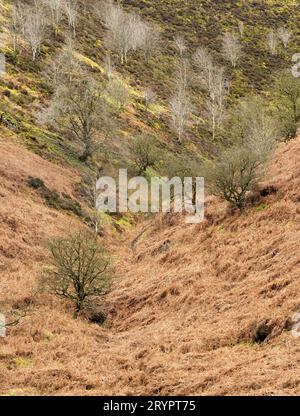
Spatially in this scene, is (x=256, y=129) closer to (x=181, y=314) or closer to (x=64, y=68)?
(x=181, y=314)

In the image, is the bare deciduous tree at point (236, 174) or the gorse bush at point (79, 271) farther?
the bare deciduous tree at point (236, 174)

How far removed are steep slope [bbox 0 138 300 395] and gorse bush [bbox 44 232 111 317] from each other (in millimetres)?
891

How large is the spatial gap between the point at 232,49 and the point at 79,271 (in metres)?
89.6

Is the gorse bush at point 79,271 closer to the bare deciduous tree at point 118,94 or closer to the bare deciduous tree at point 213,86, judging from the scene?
the bare deciduous tree at point 118,94

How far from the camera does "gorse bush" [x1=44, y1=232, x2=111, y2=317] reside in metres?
25.9

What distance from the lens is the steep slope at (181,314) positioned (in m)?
16.4

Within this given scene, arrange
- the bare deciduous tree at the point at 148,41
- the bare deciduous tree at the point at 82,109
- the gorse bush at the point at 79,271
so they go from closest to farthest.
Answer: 1. the gorse bush at the point at 79,271
2. the bare deciduous tree at the point at 82,109
3. the bare deciduous tree at the point at 148,41

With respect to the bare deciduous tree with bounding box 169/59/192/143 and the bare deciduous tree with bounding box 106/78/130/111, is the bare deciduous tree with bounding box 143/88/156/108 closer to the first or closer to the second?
the bare deciduous tree with bounding box 169/59/192/143

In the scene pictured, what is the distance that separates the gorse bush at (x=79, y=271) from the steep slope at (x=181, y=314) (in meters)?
0.89

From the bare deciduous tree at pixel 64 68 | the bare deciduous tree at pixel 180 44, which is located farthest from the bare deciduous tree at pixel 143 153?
the bare deciduous tree at pixel 180 44

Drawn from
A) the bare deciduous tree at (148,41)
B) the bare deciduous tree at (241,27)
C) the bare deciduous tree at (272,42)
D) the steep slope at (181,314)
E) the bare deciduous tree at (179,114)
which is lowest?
the steep slope at (181,314)

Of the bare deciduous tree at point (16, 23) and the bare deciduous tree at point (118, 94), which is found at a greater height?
the bare deciduous tree at point (16, 23)
